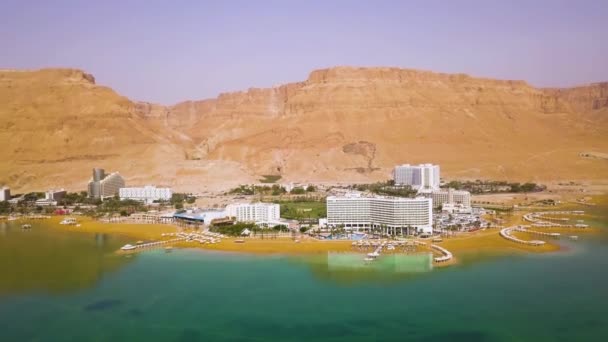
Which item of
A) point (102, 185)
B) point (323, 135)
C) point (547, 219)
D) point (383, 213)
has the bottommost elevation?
point (547, 219)

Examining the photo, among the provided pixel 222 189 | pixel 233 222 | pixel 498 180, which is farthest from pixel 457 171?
pixel 233 222

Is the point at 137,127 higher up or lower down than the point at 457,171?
higher up

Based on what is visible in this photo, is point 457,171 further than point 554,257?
Yes

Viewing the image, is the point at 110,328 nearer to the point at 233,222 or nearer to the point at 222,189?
the point at 233,222

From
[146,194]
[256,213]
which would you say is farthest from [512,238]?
[146,194]

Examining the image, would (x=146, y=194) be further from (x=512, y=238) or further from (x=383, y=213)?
(x=512, y=238)

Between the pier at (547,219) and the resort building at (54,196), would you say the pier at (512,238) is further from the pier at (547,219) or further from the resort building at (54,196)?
the resort building at (54,196)

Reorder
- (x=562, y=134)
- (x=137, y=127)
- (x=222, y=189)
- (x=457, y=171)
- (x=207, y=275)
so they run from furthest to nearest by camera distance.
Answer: (x=562, y=134) → (x=137, y=127) → (x=457, y=171) → (x=222, y=189) → (x=207, y=275)

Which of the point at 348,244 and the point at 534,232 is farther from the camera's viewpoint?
the point at 534,232
